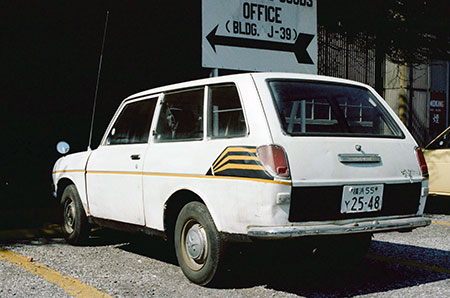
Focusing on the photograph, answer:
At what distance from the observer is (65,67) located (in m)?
9.23

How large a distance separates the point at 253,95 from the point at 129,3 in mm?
5959

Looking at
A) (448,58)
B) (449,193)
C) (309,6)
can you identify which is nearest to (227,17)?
(309,6)

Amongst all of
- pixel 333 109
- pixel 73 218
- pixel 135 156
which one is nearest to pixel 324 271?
pixel 333 109

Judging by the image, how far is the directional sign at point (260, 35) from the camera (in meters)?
8.46

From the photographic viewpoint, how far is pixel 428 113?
22.4 m

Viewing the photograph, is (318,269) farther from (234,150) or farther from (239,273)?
(234,150)

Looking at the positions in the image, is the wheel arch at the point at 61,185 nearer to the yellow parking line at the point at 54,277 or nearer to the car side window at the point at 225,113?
the yellow parking line at the point at 54,277

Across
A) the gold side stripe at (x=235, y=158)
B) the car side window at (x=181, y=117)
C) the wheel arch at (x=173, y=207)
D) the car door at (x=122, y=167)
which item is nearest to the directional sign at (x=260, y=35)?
the car door at (x=122, y=167)

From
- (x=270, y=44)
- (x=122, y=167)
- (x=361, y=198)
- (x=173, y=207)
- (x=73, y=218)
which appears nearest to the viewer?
(x=361, y=198)

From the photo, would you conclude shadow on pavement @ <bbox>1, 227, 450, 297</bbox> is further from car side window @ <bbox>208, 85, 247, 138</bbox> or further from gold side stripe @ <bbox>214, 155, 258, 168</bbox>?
car side window @ <bbox>208, 85, 247, 138</bbox>

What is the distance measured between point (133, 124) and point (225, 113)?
145cm

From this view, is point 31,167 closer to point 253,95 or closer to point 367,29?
point 253,95

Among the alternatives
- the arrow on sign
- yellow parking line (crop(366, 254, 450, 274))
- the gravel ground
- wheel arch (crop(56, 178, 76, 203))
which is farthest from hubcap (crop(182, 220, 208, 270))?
the arrow on sign

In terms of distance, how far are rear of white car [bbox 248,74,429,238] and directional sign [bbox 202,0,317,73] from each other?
3.78 m
